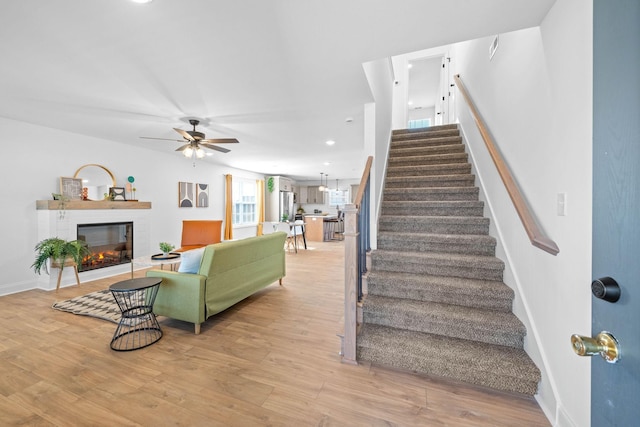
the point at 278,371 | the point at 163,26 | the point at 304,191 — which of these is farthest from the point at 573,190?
the point at 304,191

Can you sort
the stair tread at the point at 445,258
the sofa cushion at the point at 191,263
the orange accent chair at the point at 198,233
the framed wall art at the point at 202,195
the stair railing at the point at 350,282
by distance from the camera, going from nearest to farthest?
1. the stair railing at the point at 350,282
2. the stair tread at the point at 445,258
3. the sofa cushion at the point at 191,263
4. the orange accent chair at the point at 198,233
5. the framed wall art at the point at 202,195

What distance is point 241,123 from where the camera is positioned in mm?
3766

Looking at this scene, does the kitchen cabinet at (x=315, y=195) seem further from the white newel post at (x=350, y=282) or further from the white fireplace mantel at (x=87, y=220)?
the white newel post at (x=350, y=282)

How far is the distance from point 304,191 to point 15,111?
8534 mm

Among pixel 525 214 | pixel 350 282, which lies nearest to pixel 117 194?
pixel 350 282

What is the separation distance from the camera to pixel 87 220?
4.21m

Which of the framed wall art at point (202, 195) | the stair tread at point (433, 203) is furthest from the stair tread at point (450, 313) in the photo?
the framed wall art at point (202, 195)

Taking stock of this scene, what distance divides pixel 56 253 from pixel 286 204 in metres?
6.55

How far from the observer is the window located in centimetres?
794

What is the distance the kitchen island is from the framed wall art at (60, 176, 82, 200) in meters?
6.02

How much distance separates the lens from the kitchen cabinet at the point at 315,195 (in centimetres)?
1091

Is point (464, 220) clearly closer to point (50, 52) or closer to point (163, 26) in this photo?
point (163, 26)

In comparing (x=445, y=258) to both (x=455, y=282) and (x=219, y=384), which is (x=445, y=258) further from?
(x=219, y=384)

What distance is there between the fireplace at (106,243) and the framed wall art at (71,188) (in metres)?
0.48
